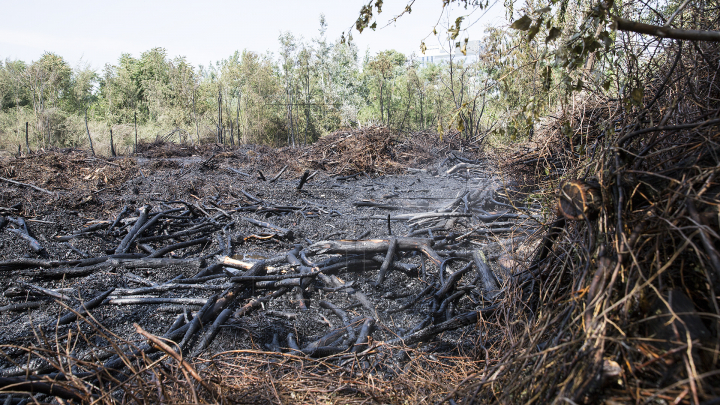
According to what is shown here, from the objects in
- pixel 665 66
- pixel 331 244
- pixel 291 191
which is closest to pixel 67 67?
pixel 291 191

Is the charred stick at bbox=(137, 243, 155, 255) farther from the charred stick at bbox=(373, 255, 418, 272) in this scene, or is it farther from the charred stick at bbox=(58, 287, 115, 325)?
the charred stick at bbox=(373, 255, 418, 272)

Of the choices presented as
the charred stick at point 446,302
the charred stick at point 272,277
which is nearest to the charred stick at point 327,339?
→ the charred stick at point 446,302

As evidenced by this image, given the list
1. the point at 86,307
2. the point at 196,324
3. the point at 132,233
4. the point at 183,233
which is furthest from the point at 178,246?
the point at 196,324

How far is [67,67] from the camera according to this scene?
3509 centimetres

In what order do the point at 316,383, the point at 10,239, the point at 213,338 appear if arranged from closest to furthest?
the point at 316,383
the point at 213,338
the point at 10,239

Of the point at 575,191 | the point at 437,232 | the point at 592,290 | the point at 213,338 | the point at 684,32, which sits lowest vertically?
the point at 213,338

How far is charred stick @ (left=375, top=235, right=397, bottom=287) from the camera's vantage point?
14.5 feet

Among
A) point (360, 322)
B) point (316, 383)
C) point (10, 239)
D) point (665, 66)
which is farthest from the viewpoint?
point (10, 239)

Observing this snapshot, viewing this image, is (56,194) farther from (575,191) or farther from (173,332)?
(575,191)

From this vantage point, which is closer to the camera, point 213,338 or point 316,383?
point 316,383

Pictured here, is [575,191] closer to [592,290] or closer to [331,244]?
[592,290]

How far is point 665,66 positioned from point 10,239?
791 cm

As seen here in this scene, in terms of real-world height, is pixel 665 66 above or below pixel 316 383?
above

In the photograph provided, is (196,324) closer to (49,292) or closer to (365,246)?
(49,292)
